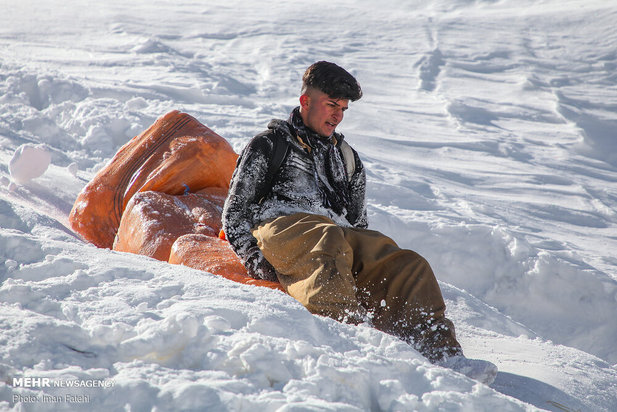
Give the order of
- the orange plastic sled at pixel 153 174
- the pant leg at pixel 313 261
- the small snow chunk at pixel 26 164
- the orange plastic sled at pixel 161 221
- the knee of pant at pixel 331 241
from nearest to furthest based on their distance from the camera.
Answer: the pant leg at pixel 313 261 < the knee of pant at pixel 331 241 < the orange plastic sled at pixel 161 221 < the orange plastic sled at pixel 153 174 < the small snow chunk at pixel 26 164

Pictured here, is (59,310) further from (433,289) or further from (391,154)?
(391,154)

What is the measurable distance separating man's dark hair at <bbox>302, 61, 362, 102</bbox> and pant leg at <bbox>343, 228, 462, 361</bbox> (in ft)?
1.94

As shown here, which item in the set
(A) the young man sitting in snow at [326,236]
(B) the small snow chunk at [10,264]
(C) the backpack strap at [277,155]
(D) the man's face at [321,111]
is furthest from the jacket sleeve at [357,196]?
(B) the small snow chunk at [10,264]

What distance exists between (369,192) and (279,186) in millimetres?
2900

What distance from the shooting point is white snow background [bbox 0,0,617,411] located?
1.44m

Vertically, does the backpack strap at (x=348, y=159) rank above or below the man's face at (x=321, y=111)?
below

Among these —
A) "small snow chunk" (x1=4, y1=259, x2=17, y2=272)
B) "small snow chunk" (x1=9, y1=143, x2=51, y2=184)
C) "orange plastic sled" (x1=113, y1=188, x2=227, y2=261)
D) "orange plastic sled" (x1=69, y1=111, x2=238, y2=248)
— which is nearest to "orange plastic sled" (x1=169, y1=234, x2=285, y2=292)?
"orange plastic sled" (x1=113, y1=188, x2=227, y2=261)

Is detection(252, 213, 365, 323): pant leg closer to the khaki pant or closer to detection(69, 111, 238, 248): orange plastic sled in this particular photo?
the khaki pant

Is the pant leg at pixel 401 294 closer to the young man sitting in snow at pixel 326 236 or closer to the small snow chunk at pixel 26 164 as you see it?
the young man sitting in snow at pixel 326 236

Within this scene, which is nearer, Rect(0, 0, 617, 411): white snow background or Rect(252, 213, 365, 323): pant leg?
Rect(0, 0, 617, 411): white snow background

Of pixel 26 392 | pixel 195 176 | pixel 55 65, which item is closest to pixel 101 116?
pixel 55 65

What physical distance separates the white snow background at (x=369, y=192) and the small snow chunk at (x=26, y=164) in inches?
0.6

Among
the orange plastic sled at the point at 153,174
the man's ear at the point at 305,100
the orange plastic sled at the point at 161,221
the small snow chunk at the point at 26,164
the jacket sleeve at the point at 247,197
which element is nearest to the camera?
the jacket sleeve at the point at 247,197

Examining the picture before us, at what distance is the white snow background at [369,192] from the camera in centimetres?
144
